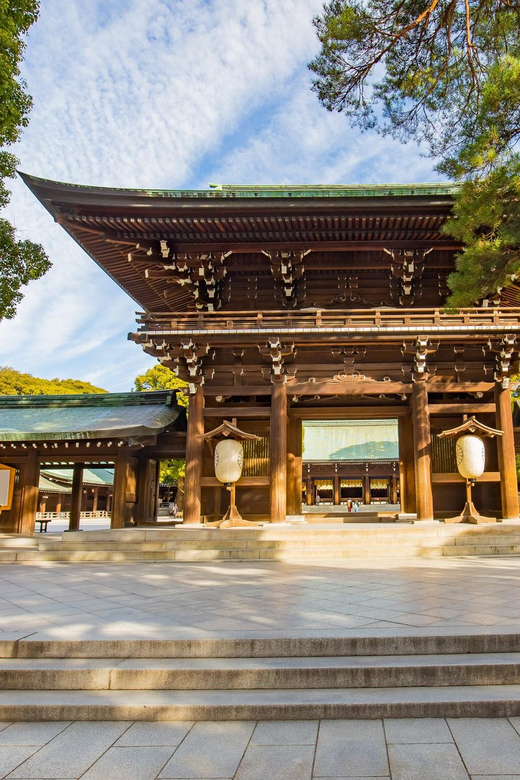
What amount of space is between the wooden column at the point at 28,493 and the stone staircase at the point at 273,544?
143 inches

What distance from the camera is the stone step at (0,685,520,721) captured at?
3709mm

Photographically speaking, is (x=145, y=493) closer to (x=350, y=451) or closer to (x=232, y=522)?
(x=232, y=522)

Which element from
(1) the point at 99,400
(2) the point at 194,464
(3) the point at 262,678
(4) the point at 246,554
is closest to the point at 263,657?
(3) the point at 262,678

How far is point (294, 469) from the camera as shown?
14383 millimetres

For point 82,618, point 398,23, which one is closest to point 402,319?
point 398,23

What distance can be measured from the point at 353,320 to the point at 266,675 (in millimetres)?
10370

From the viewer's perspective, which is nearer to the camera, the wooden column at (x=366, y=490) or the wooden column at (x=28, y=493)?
the wooden column at (x=28, y=493)

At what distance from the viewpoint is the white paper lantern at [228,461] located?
12.4 m

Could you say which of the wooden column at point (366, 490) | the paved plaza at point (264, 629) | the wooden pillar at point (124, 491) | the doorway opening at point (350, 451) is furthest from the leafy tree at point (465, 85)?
the wooden column at point (366, 490)

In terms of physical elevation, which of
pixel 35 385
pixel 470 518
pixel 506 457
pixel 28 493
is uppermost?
pixel 35 385

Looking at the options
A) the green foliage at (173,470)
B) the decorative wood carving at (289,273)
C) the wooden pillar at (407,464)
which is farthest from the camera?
the green foliage at (173,470)

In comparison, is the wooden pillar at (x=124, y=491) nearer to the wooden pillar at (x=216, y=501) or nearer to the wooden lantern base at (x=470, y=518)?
the wooden pillar at (x=216, y=501)

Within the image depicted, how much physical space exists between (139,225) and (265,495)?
24.7 feet

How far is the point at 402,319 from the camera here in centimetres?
1310
